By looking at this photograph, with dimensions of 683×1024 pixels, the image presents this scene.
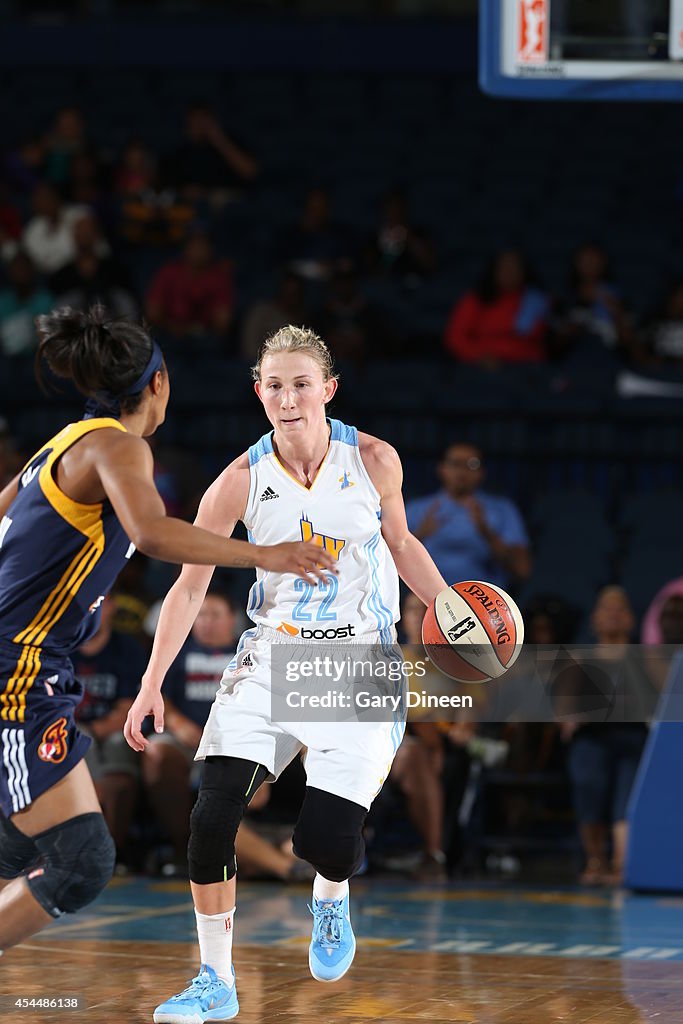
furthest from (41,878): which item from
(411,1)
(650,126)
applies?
(411,1)

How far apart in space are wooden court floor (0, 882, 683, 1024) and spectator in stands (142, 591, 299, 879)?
9.2 inches

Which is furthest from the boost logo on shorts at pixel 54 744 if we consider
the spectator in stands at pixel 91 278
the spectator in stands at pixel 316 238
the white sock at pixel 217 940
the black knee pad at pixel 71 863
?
the spectator in stands at pixel 316 238

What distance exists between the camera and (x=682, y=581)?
908 cm

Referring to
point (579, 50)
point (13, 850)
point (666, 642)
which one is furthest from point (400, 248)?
point (13, 850)

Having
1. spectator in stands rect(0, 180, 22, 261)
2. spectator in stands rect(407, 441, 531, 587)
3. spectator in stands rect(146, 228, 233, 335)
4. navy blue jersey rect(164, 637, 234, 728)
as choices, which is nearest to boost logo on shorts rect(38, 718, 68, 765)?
navy blue jersey rect(164, 637, 234, 728)

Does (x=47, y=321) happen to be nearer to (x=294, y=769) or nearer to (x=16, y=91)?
(x=294, y=769)

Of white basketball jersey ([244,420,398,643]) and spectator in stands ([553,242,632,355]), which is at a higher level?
spectator in stands ([553,242,632,355])

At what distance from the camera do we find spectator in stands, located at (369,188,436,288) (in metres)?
12.9

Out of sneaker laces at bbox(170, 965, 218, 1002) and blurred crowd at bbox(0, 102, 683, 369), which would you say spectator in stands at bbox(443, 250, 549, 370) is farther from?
sneaker laces at bbox(170, 965, 218, 1002)

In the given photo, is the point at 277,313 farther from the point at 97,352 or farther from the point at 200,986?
the point at 200,986

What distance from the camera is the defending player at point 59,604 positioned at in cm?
427

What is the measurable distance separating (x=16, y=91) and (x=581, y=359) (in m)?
7.42

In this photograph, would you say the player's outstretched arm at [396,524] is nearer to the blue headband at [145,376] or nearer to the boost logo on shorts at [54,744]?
the blue headband at [145,376]

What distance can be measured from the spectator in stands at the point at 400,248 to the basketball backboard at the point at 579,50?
18.7 ft
